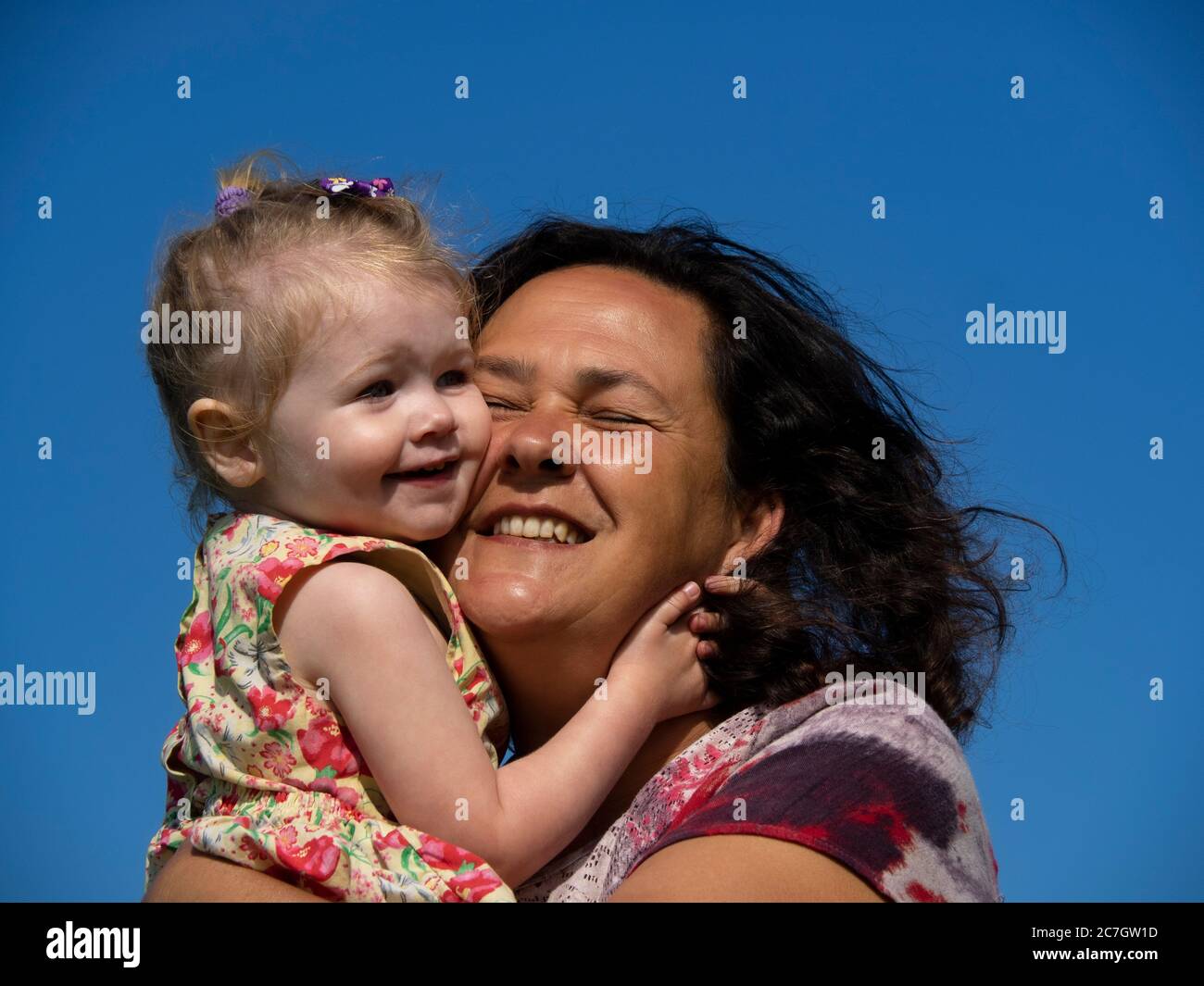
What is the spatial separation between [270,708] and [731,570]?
1.67 metres

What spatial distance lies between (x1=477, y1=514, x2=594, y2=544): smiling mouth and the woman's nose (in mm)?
143

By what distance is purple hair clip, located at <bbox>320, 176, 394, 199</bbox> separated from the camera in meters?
3.65

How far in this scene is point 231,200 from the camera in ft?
11.7

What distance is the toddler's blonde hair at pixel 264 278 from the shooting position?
331 centimetres

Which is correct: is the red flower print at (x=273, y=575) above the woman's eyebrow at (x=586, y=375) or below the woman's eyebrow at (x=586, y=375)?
below

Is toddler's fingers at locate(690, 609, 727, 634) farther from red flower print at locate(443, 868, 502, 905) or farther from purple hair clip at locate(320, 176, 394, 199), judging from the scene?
purple hair clip at locate(320, 176, 394, 199)

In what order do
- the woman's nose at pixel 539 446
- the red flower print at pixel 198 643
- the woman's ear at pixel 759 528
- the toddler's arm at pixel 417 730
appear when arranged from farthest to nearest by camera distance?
the woman's ear at pixel 759 528 < the woman's nose at pixel 539 446 < the red flower print at pixel 198 643 < the toddler's arm at pixel 417 730

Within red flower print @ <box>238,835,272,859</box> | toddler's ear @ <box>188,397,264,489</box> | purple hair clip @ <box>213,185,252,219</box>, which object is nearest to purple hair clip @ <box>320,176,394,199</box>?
purple hair clip @ <box>213,185,252,219</box>

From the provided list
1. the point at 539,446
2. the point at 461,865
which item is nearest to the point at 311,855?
the point at 461,865

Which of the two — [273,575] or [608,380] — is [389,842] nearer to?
[273,575]

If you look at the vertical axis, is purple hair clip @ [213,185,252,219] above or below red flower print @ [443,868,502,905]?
above

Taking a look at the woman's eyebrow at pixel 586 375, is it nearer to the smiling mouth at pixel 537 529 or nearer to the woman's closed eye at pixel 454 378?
the woman's closed eye at pixel 454 378

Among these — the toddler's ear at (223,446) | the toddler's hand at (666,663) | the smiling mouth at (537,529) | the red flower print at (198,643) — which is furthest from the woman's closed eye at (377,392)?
the toddler's hand at (666,663)

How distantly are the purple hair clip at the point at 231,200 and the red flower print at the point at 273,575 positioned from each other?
1044mm
